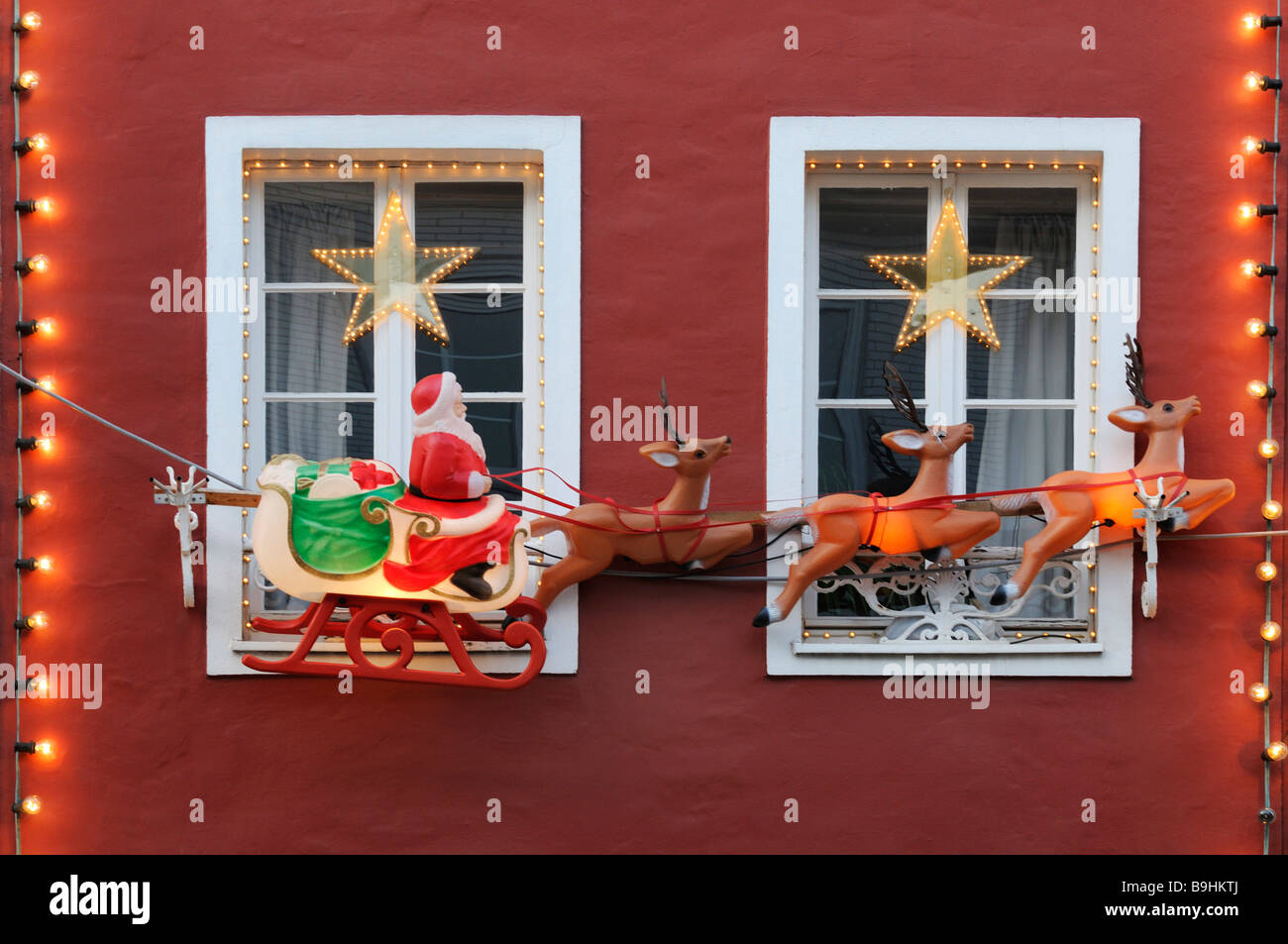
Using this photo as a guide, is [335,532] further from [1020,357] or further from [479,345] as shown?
[1020,357]

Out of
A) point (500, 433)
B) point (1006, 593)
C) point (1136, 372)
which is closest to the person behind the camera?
point (1006, 593)

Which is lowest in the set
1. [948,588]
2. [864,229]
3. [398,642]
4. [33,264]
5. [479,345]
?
[398,642]

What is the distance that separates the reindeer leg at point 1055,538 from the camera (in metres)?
5.19

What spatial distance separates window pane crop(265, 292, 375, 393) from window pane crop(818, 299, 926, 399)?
65.4 inches

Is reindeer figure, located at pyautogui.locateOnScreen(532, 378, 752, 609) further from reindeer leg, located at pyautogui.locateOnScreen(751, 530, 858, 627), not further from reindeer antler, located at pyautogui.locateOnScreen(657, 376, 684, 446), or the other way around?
reindeer leg, located at pyautogui.locateOnScreen(751, 530, 858, 627)

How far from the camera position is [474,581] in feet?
16.3

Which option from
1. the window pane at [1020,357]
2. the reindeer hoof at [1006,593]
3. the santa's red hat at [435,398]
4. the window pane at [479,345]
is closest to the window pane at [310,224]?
the window pane at [479,345]

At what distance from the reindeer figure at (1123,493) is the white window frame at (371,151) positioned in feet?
5.31

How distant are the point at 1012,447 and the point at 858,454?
57cm

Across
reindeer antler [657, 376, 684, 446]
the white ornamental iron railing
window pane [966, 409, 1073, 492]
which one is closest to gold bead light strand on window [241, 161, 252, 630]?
reindeer antler [657, 376, 684, 446]

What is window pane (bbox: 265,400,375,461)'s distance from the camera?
5551 millimetres

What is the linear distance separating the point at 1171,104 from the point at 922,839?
2.75 m

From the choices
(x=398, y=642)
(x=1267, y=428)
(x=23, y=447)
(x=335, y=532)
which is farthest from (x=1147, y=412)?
(x=23, y=447)

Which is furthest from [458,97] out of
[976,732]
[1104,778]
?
[1104,778]
